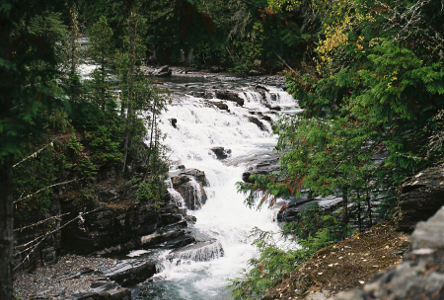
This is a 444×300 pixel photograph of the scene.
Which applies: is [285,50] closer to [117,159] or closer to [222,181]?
[117,159]

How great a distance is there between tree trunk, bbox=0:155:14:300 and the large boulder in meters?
5.27

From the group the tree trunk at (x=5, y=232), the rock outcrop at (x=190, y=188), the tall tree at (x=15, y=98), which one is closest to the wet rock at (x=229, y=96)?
the rock outcrop at (x=190, y=188)

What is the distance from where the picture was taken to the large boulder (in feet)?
16.0

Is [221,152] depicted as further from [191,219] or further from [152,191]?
[152,191]

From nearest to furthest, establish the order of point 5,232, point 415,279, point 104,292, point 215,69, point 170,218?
point 415,279 < point 5,232 < point 104,292 < point 170,218 < point 215,69

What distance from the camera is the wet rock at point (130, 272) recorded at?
9.61 metres

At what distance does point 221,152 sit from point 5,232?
47.6 feet

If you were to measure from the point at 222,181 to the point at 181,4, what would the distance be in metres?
12.3

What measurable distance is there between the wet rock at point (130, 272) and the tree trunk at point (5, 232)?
19.4 ft

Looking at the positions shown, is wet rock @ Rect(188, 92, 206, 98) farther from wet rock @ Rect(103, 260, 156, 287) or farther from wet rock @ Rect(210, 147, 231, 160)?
wet rock @ Rect(103, 260, 156, 287)

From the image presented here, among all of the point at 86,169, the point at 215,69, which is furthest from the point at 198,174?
the point at 215,69

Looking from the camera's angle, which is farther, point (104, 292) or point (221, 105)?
point (221, 105)

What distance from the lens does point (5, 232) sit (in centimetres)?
389

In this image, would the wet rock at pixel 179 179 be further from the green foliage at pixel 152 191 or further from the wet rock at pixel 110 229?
the wet rock at pixel 110 229
